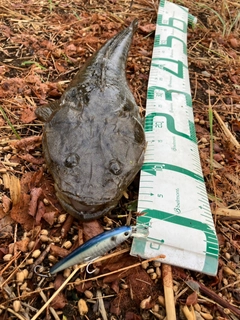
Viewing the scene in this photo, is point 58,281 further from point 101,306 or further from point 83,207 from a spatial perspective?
point 83,207

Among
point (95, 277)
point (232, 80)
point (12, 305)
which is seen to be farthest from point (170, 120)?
point (12, 305)

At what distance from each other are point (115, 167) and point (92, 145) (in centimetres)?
23

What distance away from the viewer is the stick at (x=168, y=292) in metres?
2.06

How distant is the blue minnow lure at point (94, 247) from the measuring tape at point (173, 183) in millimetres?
246

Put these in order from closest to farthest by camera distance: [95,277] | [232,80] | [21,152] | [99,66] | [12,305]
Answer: [12,305]
[95,277]
[21,152]
[99,66]
[232,80]

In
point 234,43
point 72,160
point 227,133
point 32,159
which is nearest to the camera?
point 72,160

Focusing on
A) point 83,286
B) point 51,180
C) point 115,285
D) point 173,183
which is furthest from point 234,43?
point 83,286

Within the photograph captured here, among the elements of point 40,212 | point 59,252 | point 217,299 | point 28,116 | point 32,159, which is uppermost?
point 28,116

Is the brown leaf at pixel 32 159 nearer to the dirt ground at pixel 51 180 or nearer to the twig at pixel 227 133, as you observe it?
the dirt ground at pixel 51 180

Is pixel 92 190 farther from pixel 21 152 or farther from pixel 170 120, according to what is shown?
pixel 170 120

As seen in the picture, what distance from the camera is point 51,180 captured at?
2.64 meters

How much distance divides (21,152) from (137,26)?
109 inches

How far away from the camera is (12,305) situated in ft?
6.56

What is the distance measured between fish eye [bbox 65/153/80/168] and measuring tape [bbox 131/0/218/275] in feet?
1.84
